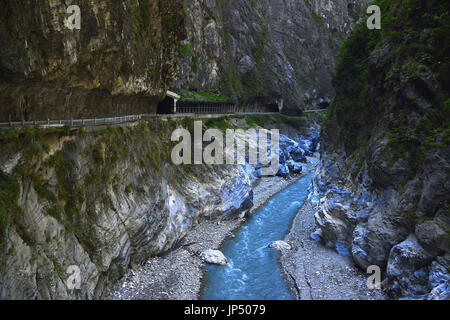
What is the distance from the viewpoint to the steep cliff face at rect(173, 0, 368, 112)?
71.4 meters

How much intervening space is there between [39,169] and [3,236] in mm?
A: 4871

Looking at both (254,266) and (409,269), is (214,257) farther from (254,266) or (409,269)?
(409,269)

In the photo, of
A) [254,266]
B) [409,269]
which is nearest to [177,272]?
[254,266]

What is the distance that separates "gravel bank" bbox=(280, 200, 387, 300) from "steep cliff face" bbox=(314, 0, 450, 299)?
4.40 ft

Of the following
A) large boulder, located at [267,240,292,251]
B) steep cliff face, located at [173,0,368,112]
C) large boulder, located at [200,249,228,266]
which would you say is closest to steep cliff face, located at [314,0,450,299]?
large boulder, located at [267,240,292,251]

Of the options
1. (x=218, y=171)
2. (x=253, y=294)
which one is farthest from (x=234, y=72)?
(x=253, y=294)

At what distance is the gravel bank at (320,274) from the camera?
25000mm

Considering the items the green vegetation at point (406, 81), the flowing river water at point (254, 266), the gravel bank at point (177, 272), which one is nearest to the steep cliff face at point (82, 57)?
the gravel bank at point (177, 272)

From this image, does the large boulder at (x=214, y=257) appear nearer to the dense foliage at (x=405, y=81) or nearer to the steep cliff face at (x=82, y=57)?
the steep cliff face at (x=82, y=57)

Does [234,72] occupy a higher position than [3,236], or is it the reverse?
[234,72]

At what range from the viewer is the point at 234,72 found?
87375 mm

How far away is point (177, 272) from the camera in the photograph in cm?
2753

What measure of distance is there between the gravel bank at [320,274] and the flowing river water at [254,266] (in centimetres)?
117
